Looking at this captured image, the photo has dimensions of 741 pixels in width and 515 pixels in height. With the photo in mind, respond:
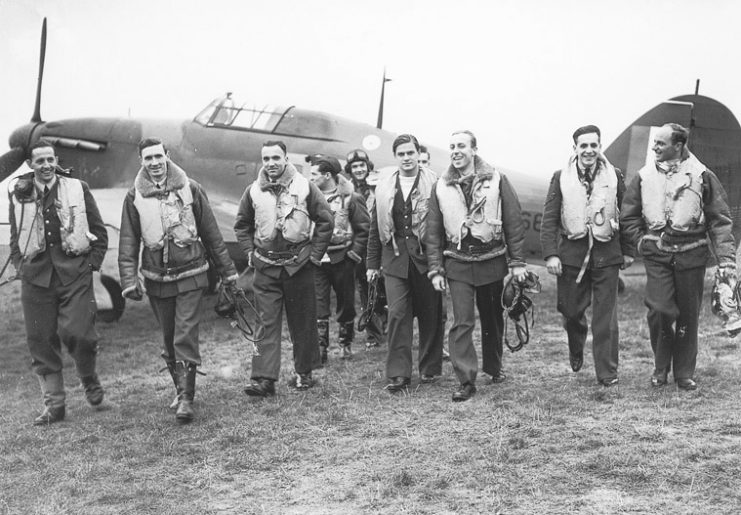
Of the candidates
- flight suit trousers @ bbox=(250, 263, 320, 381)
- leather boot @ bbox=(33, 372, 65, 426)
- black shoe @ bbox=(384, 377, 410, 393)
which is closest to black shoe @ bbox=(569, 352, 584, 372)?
black shoe @ bbox=(384, 377, 410, 393)

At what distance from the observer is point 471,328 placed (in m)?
6.38

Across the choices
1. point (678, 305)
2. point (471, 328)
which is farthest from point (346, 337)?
point (678, 305)

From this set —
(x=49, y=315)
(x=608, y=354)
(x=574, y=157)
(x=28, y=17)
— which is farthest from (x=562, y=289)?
(x=28, y=17)

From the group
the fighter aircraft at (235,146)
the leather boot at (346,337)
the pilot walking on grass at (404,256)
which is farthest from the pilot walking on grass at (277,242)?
the fighter aircraft at (235,146)

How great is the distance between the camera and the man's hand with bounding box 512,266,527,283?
20.6 feet

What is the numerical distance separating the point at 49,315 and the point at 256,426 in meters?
1.86

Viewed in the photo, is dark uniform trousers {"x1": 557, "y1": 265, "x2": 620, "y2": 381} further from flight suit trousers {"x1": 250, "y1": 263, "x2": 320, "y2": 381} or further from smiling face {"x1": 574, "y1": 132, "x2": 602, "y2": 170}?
flight suit trousers {"x1": 250, "y1": 263, "x2": 320, "y2": 381}

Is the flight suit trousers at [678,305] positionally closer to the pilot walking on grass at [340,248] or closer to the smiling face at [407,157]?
the smiling face at [407,157]

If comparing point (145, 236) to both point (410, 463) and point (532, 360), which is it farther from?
point (532, 360)

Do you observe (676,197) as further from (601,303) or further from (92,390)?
(92,390)

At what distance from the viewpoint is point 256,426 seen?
5.81 metres

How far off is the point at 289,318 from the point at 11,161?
322 inches

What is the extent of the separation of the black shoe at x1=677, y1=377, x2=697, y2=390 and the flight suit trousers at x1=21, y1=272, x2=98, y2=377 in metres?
4.42

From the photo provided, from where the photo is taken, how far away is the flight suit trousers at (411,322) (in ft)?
22.0
